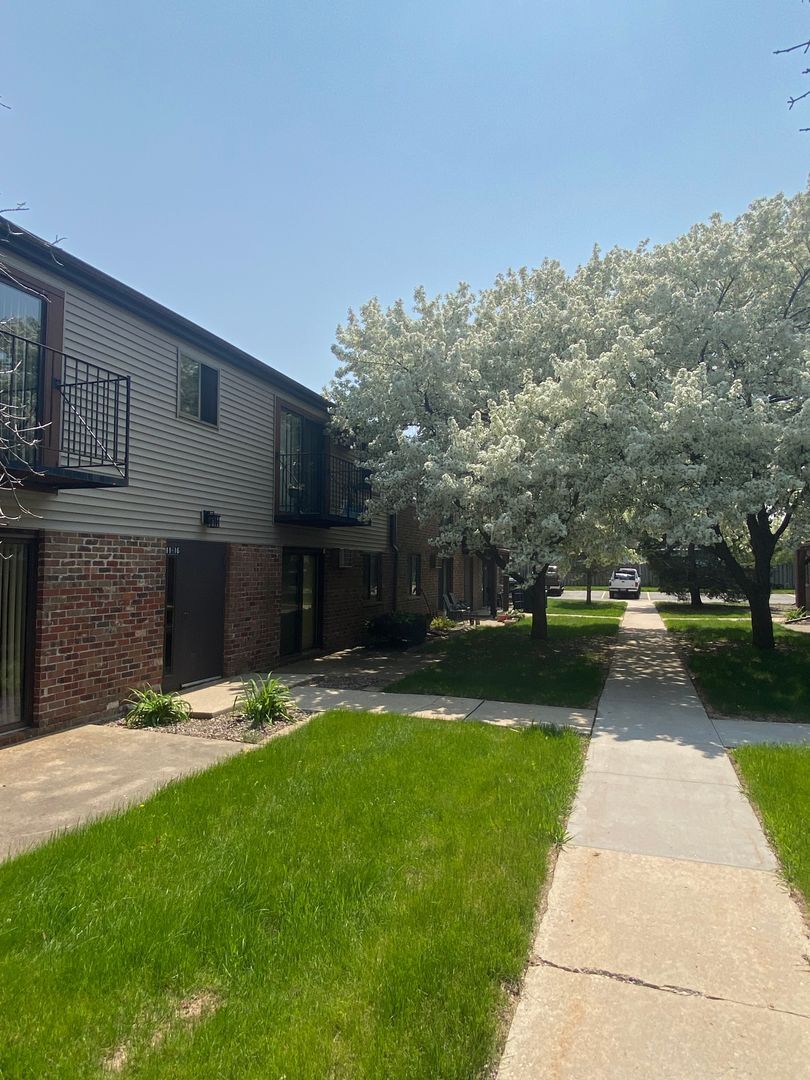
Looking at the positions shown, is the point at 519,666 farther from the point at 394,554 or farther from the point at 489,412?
the point at 394,554

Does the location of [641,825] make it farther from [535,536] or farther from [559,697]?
[535,536]

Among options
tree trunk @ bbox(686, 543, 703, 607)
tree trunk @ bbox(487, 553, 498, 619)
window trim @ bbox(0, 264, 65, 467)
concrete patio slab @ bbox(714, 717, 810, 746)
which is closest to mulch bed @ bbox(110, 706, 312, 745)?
window trim @ bbox(0, 264, 65, 467)

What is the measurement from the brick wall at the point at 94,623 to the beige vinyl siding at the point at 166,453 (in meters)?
0.27

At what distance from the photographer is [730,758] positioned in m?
6.22

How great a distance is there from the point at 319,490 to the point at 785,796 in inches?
357

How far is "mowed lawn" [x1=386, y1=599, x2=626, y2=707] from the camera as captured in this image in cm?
926

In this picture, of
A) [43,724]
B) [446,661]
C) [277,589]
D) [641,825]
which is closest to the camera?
[641,825]

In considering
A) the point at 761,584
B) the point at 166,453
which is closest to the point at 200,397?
the point at 166,453

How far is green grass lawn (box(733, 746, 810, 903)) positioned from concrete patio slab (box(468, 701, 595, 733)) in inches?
70.5

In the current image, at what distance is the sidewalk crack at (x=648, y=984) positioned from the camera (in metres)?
2.67

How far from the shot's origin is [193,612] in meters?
9.20

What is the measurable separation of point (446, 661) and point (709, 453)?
5.86 metres

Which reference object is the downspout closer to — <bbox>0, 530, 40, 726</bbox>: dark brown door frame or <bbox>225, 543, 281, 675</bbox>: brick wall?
<bbox>225, 543, 281, 675</bbox>: brick wall

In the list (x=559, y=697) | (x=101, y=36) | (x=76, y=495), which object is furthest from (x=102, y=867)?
(x=559, y=697)
